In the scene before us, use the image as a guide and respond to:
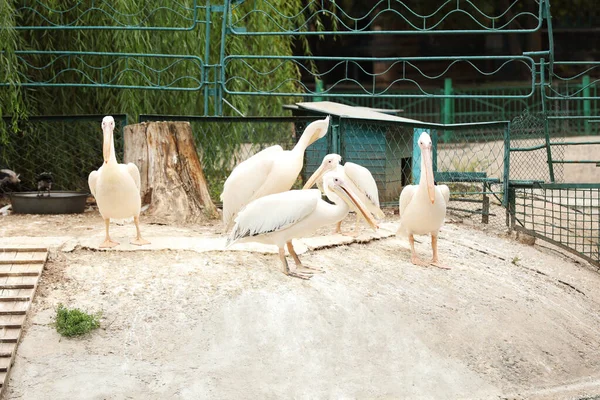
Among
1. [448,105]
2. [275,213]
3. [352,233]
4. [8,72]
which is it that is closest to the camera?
[275,213]

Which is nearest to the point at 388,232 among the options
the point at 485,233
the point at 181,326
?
the point at 485,233

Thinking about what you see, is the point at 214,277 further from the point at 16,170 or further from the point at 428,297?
the point at 16,170

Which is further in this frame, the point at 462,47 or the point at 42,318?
the point at 462,47

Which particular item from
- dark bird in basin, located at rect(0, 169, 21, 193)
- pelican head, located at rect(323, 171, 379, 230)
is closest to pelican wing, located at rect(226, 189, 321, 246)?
pelican head, located at rect(323, 171, 379, 230)

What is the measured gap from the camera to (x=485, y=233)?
9047 mm

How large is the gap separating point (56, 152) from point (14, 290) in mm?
4004

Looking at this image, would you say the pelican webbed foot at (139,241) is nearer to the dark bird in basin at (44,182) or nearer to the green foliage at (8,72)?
the dark bird in basin at (44,182)

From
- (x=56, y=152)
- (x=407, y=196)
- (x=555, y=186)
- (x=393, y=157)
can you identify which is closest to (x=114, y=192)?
(x=407, y=196)

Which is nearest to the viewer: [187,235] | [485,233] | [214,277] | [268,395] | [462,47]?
[268,395]

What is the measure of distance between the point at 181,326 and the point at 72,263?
47.9 inches

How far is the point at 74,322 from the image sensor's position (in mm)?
5992

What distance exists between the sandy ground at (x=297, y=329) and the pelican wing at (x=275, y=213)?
0.36 meters

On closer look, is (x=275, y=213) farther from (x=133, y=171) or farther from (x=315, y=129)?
(x=133, y=171)

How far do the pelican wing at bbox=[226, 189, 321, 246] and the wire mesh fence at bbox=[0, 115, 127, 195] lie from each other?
3871 millimetres
